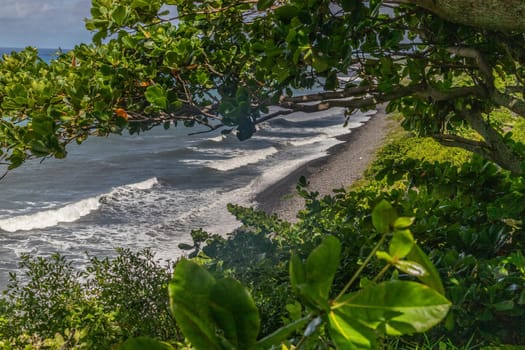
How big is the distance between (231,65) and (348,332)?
278 centimetres

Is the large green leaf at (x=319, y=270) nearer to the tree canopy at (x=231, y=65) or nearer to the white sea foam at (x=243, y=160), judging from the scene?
the tree canopy at (x=231, y=65)

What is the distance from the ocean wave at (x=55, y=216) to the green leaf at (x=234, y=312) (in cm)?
1671

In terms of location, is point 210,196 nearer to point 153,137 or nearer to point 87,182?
point 87,182

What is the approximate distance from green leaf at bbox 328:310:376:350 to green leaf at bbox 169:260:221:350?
0.12m

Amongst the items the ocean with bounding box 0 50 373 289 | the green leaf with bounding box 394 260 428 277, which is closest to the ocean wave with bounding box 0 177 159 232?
the ocean with bounding box 0 50 373 289

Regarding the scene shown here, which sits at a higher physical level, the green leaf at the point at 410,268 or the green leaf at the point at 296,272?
the green leaf at the point at 410,268

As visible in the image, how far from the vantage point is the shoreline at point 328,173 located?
16.0 meters

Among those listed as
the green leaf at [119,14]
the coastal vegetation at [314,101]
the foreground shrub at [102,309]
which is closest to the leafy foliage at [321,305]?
the coastal vegetation at [314,101]

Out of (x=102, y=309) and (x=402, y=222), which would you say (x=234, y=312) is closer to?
(x=402, y=222)

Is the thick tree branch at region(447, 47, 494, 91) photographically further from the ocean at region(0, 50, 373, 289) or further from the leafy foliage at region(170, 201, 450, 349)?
the ocean at region(0, 50, 373, 289)

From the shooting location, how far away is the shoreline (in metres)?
16.0

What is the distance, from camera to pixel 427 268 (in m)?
0.45

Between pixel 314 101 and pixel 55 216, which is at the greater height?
pixel 314 101

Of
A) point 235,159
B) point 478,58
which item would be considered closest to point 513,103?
point 478,58
